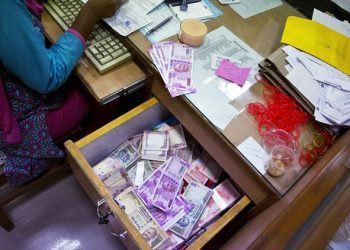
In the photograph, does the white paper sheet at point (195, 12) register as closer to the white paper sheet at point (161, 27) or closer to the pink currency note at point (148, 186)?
the white paper sheet at point (161, 27)

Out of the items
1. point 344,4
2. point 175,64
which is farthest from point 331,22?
point 175,64

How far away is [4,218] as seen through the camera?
129cm

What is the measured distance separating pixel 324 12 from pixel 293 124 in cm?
58

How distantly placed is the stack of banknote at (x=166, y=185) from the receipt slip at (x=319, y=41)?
1.80 feet

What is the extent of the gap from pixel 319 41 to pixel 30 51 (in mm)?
954

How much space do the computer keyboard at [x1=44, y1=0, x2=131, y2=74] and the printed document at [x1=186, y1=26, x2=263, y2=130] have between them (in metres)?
0.27

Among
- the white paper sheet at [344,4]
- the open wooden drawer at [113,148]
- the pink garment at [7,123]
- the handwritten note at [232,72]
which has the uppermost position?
the white paper sheet at [344,4]

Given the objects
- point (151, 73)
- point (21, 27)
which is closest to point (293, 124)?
point (151, 73)

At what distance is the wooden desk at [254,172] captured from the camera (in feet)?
2.05

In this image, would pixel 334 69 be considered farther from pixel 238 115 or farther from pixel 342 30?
pixel 238 115

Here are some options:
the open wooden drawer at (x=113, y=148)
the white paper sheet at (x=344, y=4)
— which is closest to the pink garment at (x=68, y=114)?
the open wooden drawer at (x=113, y=148)

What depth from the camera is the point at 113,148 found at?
1.21 metres

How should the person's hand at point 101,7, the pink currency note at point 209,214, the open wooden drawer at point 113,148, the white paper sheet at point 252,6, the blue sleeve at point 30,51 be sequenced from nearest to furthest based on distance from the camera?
1. the blue sleeve at point 30,51
2. the open wooden drawer at point 113,148
3. the person's hand at point 101,7
4. the pink currency note at point 209,214
5. the white paper sheet at point 252,6

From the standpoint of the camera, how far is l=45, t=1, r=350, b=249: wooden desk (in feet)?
2.05
